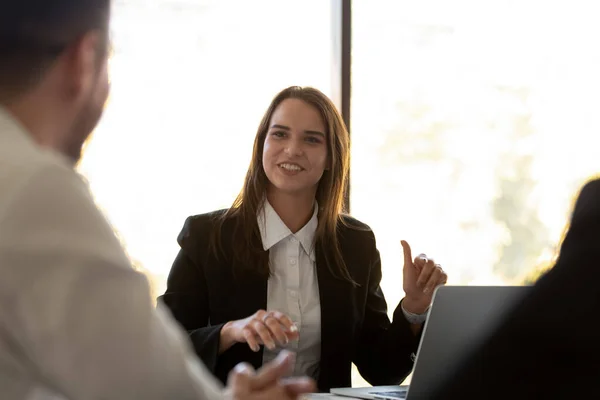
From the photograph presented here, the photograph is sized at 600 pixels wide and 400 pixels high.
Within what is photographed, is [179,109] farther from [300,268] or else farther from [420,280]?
[420,280]

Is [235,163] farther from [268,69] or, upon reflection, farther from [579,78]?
[579,78]

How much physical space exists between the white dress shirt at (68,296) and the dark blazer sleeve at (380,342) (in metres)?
1.70

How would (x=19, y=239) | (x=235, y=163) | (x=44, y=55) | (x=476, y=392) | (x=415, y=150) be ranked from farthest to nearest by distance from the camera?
(x=415, y=150) < (x=235, y=163) < (x=476, y=392) < (x=44, y=55) < (x=19, y=239)

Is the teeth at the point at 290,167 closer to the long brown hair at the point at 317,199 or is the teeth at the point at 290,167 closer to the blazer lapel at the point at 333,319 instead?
the long brown hair at the point at 317,199

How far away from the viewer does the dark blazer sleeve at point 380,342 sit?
242cm

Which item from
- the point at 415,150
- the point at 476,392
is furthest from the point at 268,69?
the point at 476,392

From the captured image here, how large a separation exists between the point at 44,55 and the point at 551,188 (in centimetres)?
336

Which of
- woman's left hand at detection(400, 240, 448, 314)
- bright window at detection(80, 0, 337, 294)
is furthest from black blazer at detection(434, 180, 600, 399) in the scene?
bright window at detection(80, 0, 337, 294)

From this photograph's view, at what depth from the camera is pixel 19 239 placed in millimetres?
722

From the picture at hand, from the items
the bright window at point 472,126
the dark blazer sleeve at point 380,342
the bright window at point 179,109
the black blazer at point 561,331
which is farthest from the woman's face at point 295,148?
the black blazer at point 561,331

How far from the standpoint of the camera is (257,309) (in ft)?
7.92

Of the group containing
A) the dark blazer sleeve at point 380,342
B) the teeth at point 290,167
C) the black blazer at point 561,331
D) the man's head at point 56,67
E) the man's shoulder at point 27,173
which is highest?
the man's head at point 56,67

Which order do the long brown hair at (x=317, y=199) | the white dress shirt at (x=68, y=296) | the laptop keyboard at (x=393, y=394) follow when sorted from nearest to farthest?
the white dress shirt at (x=68, y=296) → the laptop keyboard at (x=393, y=394) → the long brown hair at (x=317, y=199)

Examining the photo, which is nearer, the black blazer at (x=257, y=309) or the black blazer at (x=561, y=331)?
the black blazer at (x=561, y=331)
